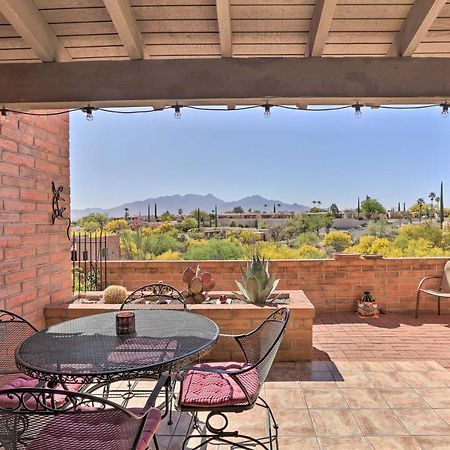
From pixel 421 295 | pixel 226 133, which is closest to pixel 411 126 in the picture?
pixel 226 133

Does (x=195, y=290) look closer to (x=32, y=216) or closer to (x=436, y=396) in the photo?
(x=32, y=216)

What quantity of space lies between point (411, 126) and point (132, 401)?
43.9 meters

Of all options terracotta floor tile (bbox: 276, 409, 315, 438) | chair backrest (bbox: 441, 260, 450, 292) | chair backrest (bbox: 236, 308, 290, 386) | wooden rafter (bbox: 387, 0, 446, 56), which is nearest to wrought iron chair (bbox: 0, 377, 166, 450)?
chair backrest (bbox: 236, 308, 290, 386)

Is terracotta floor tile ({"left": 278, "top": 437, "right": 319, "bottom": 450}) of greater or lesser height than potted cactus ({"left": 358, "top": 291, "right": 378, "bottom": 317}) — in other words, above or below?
below

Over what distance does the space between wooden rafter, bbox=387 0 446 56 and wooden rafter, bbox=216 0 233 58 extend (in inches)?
43.2

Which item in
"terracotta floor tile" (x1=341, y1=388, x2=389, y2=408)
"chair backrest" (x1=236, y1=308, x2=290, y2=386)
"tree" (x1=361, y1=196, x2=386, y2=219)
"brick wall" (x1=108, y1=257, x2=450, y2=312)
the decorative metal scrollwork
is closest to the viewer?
"chair backrest" (x1=236, y1=308, x2=290, y2=386)

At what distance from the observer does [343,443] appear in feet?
7.93

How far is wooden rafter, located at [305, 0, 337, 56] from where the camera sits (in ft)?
7.77

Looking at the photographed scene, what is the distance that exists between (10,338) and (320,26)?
273 cm

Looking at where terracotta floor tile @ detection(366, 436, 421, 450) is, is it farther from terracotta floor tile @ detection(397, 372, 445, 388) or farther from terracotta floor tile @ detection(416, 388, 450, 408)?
terracotta floor tile @ detection(397, 372, 445, 388)

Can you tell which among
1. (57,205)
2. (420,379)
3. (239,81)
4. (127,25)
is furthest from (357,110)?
(57,205)

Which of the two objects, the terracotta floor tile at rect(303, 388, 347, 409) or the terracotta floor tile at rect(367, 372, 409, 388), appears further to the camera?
the terracotta floor tile at rect(367, 372, 409, 388)

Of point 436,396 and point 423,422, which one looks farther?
point 436,396

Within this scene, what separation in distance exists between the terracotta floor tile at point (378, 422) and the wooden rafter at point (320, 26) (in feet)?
7.93
